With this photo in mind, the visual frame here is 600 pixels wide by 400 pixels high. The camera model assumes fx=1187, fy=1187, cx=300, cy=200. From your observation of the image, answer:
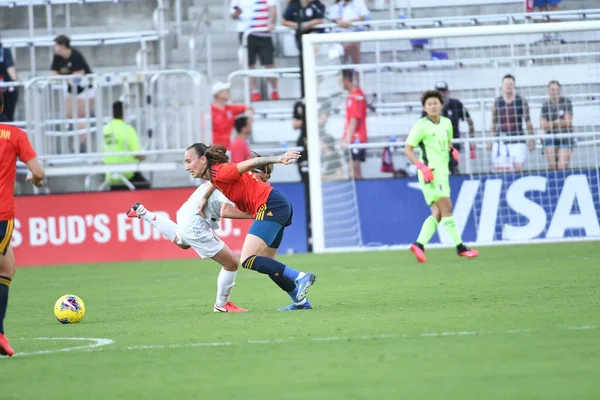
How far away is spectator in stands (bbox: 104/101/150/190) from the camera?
2019 centimetres

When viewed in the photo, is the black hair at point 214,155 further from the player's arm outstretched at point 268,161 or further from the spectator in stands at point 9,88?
the spectator in stands at point 9,88

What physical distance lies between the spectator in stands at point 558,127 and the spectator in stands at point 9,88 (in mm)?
9168

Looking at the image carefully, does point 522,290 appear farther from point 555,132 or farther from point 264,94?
point 264,94

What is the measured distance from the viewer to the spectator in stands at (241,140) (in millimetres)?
19141

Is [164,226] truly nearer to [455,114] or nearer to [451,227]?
[451,227]

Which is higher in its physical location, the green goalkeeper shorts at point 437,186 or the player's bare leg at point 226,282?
the green goalkeeper shorts at point 437,186

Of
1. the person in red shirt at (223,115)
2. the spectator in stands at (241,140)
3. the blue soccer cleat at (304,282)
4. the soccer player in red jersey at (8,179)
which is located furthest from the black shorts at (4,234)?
the person in red shirt at (223,115)

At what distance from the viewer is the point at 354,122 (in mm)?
19625

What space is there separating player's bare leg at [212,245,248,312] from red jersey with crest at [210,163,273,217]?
0.54 m

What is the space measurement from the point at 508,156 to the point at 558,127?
35.7 inches

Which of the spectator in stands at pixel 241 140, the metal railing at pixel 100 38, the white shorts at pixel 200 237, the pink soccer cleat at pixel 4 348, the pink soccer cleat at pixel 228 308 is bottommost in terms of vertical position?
the pink soccer cleat at pixel 228 308

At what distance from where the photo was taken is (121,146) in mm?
20391

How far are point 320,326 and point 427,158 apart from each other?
755cm

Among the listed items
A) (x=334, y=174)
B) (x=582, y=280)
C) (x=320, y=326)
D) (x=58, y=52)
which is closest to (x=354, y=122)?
(x=334, y=174)
